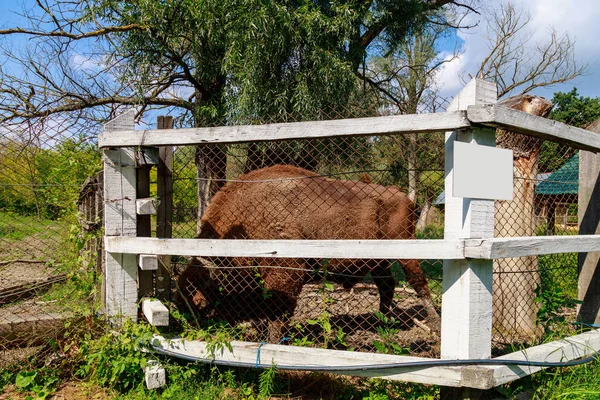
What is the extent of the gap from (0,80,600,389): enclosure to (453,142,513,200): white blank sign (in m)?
0.04

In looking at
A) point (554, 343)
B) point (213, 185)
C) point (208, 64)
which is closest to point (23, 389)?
point (213, 185)

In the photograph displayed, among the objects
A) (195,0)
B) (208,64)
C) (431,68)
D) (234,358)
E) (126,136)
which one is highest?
(431,68)

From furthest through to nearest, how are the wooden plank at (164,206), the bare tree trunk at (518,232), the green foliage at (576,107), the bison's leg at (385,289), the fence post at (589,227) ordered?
1. the green foliage at (576,107)
2. the bison's leg at (385,289)
3. the bare tree trunk at (518,232)
4. the fence post at (589,227)
5. the wooden plank at (164,206)

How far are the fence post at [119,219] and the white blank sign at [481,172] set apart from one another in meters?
2.39

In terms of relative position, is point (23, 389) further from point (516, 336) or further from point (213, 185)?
point (516, 336)

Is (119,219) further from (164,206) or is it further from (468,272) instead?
(468,272)

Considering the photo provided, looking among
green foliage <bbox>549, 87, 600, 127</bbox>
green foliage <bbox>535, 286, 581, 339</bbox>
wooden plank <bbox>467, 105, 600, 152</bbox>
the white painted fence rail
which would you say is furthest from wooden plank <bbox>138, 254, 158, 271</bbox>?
green foliage <bbox>549, 87, 600, 127</bbox>

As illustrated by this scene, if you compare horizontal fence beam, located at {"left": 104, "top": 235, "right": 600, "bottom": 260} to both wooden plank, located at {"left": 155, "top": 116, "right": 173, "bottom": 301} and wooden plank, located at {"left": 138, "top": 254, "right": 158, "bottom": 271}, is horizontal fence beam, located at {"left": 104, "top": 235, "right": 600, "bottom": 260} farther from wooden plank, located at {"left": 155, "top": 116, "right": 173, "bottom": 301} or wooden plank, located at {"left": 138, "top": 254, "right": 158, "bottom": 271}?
wooden plank, located at {"left": 155, "top": 116, "right": 173, "bottom": 301}

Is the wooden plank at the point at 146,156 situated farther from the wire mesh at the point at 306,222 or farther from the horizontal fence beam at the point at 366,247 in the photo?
the horizontal fence beam at the point at 366,247

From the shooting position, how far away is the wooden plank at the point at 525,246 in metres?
2.54

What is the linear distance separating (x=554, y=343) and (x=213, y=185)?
3743 mm

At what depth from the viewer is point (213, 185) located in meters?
5.23

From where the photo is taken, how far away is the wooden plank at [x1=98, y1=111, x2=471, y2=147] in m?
2.71

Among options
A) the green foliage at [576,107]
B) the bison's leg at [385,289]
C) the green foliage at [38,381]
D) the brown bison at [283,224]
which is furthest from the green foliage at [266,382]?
the green foliage at [576,107]
